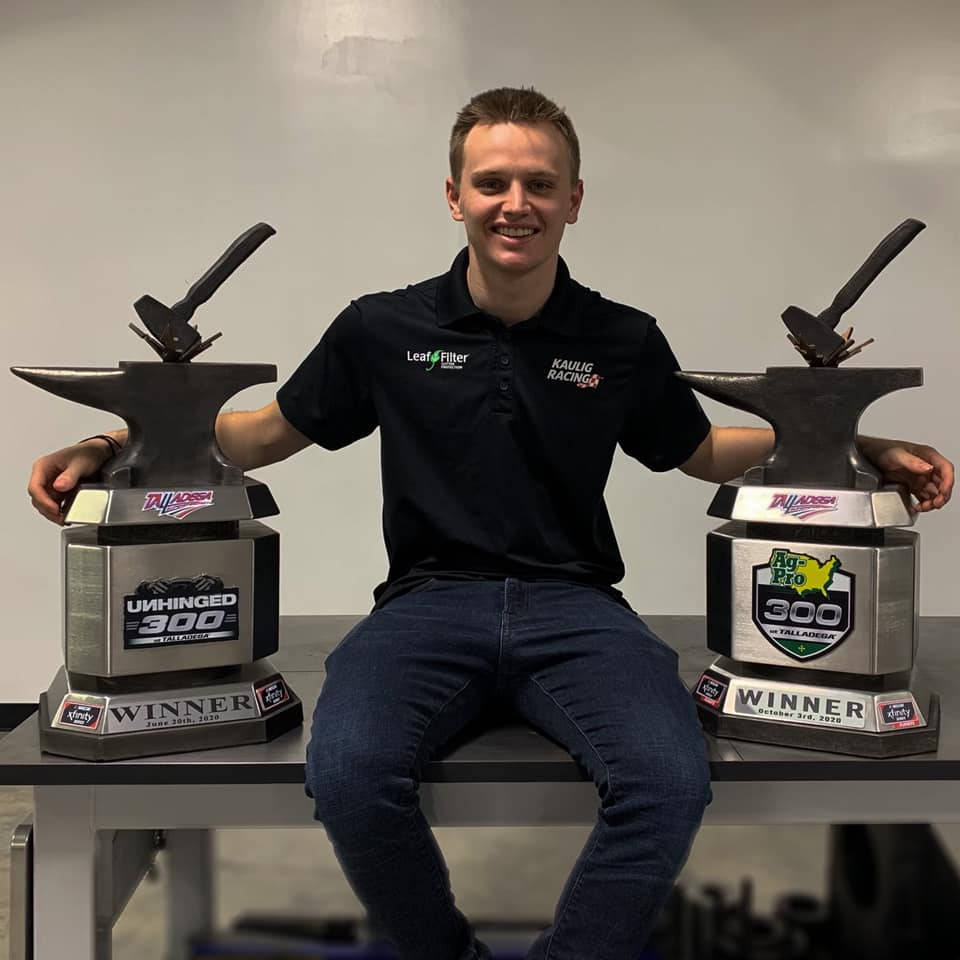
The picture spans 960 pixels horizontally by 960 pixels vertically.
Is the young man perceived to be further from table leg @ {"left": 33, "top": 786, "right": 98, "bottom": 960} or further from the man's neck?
table leg @ {"left": 33, "top": 786, "right": 98, "bottom": 960}

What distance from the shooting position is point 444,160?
2.90 metres

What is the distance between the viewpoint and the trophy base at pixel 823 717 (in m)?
1.31

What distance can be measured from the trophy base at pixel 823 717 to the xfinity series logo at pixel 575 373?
458 mm

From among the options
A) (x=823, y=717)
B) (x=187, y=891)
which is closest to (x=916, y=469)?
(x=823, y=717)

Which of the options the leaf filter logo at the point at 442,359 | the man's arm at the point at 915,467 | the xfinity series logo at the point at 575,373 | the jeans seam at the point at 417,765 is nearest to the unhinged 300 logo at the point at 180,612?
the jeans seam at the point at 417,765

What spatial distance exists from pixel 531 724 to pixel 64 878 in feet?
1.89

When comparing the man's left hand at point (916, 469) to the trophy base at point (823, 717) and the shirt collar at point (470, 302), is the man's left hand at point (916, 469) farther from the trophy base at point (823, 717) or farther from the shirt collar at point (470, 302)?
the shirt collar at point (470, 302)

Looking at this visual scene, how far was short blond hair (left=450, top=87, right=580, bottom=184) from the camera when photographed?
5.08 feet

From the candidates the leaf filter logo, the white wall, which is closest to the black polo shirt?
the leaf filter logo

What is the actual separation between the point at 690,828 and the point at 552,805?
170 millimetres

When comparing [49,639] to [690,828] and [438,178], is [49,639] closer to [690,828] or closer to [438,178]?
[438,178]

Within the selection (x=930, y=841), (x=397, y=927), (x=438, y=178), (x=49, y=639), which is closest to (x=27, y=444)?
(x=49, y=639)

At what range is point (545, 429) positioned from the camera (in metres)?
1.59

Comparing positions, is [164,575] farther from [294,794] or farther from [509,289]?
[509,289]
